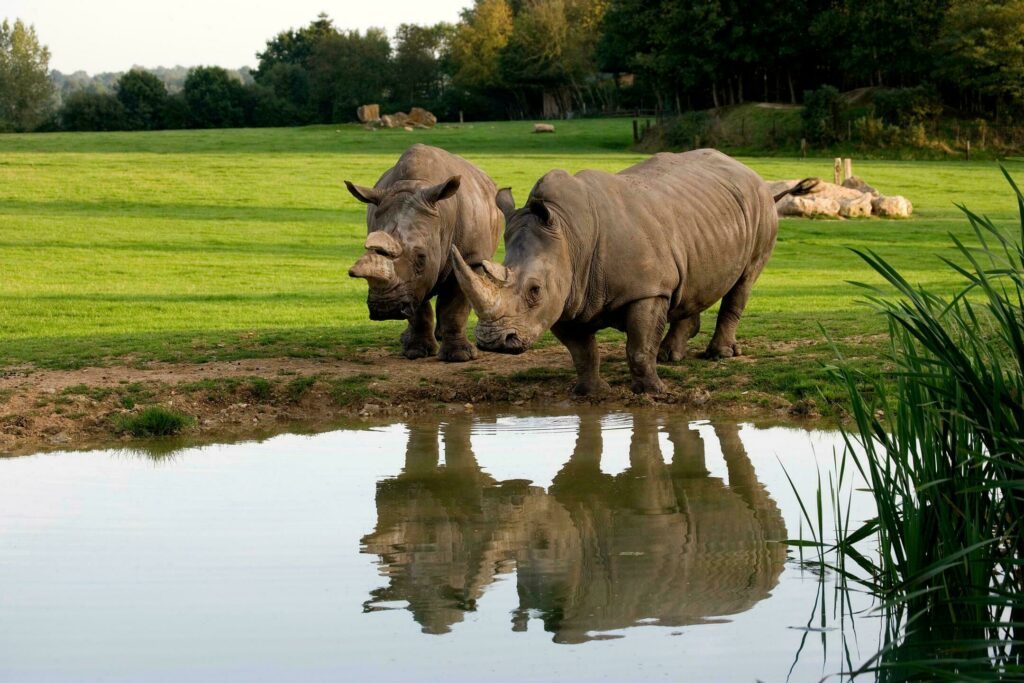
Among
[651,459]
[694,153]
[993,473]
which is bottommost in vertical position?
[651,459]

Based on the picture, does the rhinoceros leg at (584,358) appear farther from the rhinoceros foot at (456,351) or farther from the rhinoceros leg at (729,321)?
the rhinoceros leg at (729,321)

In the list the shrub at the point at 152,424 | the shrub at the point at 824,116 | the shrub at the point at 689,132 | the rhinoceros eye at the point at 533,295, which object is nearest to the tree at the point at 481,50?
the shrub at the point at 689,132

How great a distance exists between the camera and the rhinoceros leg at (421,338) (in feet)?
41.9

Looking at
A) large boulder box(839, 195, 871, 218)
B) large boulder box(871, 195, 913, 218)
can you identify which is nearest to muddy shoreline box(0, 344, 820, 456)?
large boulder box(839, 195, 871, 218)

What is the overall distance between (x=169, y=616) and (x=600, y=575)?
1.98 metres

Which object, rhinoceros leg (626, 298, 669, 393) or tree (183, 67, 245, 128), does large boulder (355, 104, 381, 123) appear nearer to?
tree (183, 67, 245, 128)

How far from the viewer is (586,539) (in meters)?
7.16

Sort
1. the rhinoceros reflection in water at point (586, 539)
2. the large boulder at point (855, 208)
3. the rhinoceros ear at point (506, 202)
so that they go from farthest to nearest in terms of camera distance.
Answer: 1. the large boulder at point (855, 208)
2. the rhinoceros ear at point (506, 202)
3. the rhinoceros reflection in water at point (586, 539)

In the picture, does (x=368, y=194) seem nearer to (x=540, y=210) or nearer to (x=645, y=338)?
(x=540, y=210)

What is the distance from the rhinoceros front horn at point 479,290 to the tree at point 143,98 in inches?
3003

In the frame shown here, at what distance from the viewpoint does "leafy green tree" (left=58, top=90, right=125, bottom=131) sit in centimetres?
8038

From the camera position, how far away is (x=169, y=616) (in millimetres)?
5926

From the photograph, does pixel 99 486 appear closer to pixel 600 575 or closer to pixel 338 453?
pixel 338 453

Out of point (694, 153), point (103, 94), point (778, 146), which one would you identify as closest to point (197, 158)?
point (778, 146)
